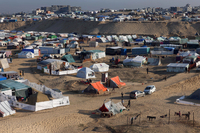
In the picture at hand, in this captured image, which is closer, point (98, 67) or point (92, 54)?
point (98, 67)

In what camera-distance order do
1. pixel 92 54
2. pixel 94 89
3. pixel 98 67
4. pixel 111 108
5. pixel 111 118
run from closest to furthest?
1. pixel 111 118
2. pixel 111 108
3. pixel 94 89
4. pixel 98 67
5. pixel 92 54

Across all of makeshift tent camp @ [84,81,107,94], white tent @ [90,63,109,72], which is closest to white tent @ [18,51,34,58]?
white tent @ [90,63,109,72]

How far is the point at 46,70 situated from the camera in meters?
27.3

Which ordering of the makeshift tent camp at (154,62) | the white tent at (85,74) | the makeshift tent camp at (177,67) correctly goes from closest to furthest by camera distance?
the white tent at (85,74) < the makeshift tent camp at (177,67) < the makeshift tent camp at (154,62)

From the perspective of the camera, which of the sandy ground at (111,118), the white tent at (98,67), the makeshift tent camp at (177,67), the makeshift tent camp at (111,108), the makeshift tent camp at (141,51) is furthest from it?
the makeshift tent camp at (141,51)

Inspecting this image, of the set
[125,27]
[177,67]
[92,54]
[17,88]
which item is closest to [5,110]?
[17,88]

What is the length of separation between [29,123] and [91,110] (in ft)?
12.9

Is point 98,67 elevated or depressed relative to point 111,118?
elevated

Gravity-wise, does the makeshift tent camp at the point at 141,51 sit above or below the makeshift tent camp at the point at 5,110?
above

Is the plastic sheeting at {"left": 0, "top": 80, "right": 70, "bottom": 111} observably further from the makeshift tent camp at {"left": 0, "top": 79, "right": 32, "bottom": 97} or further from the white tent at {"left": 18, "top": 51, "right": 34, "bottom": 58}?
the white tent at {"left": 18, "top": 51, "right": 34, "bottom": 58}

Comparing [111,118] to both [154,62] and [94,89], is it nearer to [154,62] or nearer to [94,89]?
[94,89]

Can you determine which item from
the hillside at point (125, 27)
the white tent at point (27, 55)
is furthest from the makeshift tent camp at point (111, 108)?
the hillside at point (125, 27)

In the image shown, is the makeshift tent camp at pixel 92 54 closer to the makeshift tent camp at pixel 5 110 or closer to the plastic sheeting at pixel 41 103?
the plastic sheeting at pixel 41 103

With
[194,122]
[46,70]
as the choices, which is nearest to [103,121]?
[194,122]
